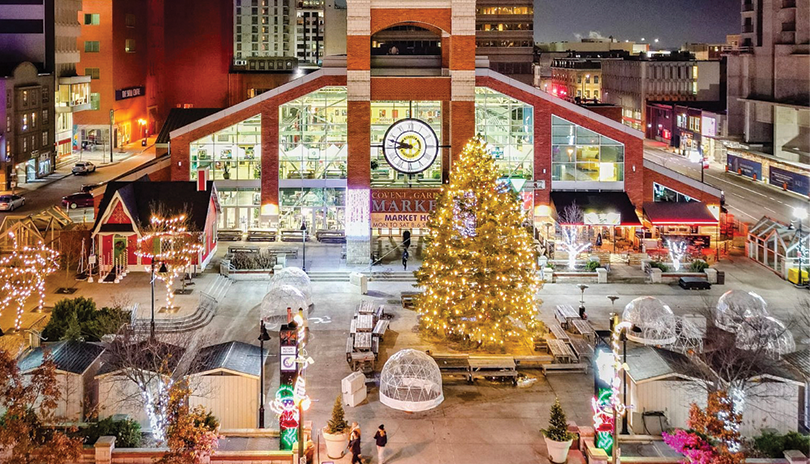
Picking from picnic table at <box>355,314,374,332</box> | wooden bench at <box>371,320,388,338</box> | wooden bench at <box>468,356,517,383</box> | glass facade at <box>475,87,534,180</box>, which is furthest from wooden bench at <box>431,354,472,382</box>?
glass facade at <box>475,87,534,180</box>

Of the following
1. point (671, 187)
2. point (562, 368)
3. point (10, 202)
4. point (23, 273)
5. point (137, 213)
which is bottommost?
point (562, 368)

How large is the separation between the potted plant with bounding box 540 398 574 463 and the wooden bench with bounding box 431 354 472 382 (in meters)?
7.51

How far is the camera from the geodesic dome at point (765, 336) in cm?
2923

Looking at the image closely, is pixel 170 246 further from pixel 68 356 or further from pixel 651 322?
pixel 651 322

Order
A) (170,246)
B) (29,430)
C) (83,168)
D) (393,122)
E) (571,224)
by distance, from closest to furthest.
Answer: (29,430) → (170,246) → (393,122) → (571,224) → (83,168)

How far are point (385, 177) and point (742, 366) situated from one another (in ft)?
110

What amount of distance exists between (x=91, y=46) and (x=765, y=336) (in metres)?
96.6

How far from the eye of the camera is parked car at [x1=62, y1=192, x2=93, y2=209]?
6625cm

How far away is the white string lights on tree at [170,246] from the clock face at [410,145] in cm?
1326

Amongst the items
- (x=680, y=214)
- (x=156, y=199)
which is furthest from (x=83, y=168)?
(x=680, y=214)

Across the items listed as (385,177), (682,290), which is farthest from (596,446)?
(385,177)

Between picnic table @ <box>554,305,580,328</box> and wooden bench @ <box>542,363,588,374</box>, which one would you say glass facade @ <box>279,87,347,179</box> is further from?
wooden bench @ <box>542,363,588,374</box>

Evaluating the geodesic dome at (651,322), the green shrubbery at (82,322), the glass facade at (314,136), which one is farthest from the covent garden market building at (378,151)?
the green shrubbery at (82,322)

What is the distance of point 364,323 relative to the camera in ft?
123
